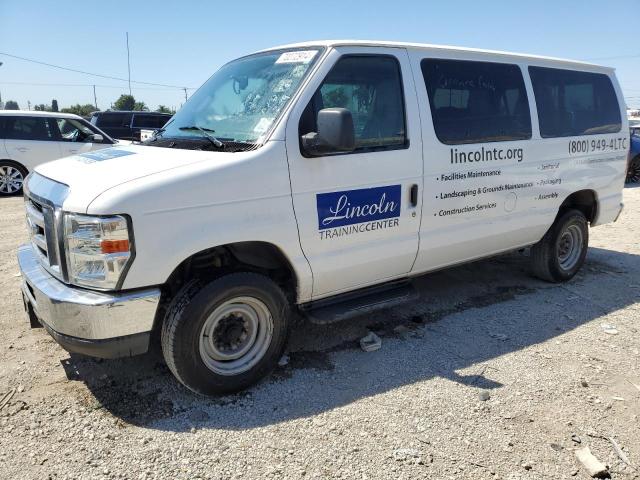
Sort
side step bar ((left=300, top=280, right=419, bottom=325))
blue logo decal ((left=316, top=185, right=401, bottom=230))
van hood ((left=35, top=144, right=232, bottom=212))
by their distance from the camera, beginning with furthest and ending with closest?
1. side step bar ((left=300, top=280, right=419, bottom=325))
2. blue logo decal ((left=316, top=185, right=401, bottom=230))
3. van hood ((left=35, top=144, right=232, bottom=212))

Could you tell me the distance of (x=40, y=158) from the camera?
458 inches

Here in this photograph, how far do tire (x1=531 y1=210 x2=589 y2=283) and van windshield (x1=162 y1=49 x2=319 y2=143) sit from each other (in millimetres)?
3347

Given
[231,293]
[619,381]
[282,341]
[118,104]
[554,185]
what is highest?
[118,104]

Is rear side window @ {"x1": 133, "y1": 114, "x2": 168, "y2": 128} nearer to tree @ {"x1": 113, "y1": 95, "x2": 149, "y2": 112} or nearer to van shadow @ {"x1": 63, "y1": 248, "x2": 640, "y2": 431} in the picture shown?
van shadow @ {"x1": 63, "y1": 248, "x2": 640, "y2": 431}

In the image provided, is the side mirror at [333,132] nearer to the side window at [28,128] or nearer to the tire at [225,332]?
the tire at [225,332]

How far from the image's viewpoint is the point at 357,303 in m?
3.85

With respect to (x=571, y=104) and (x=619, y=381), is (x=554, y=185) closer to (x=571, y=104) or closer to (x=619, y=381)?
(x=571, y=104)

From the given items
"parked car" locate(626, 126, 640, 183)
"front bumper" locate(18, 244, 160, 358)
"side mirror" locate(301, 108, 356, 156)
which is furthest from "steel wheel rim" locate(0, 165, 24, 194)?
"parked car" locate(626, 126, 640, 183)

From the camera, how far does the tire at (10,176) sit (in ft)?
37.5

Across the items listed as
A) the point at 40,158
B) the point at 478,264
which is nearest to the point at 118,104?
the point at 40,158

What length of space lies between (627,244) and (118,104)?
52104 millimetres

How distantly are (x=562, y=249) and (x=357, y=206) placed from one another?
10.6 ft

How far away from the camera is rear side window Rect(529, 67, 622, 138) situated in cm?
490

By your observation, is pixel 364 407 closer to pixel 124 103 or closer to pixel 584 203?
pixel 584 203
